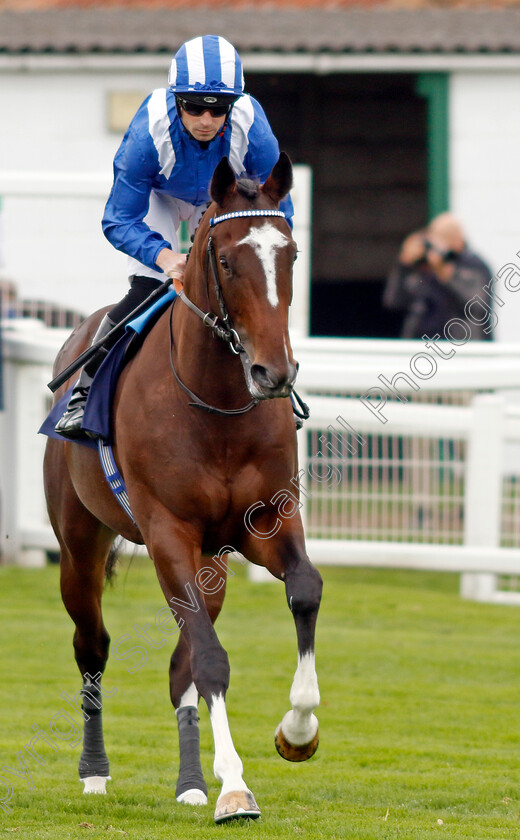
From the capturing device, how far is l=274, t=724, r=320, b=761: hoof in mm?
4523

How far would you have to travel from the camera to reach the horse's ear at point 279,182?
4402 mm

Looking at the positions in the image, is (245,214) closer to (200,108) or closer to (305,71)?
(200,108)

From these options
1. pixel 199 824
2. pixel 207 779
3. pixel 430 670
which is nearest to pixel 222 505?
pixel 199 824

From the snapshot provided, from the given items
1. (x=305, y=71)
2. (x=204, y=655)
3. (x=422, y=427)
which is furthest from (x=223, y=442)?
(x=305, y=71)

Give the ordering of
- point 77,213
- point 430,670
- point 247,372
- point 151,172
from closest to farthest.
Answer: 1. point 247,372
2. point 151,172
3. point 430,670
4. point 77,213

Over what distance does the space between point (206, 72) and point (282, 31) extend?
28.3ft

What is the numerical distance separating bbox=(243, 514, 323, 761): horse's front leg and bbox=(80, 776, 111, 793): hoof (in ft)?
3.22

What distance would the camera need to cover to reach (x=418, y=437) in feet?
30.2

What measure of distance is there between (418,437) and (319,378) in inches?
30.0

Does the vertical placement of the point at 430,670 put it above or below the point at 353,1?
below

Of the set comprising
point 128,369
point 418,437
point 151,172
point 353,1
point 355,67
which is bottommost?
point 418,437

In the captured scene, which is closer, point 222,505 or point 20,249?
point 222,505

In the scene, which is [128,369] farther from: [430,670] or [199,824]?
[430,670]

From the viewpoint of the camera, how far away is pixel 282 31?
12953mm
